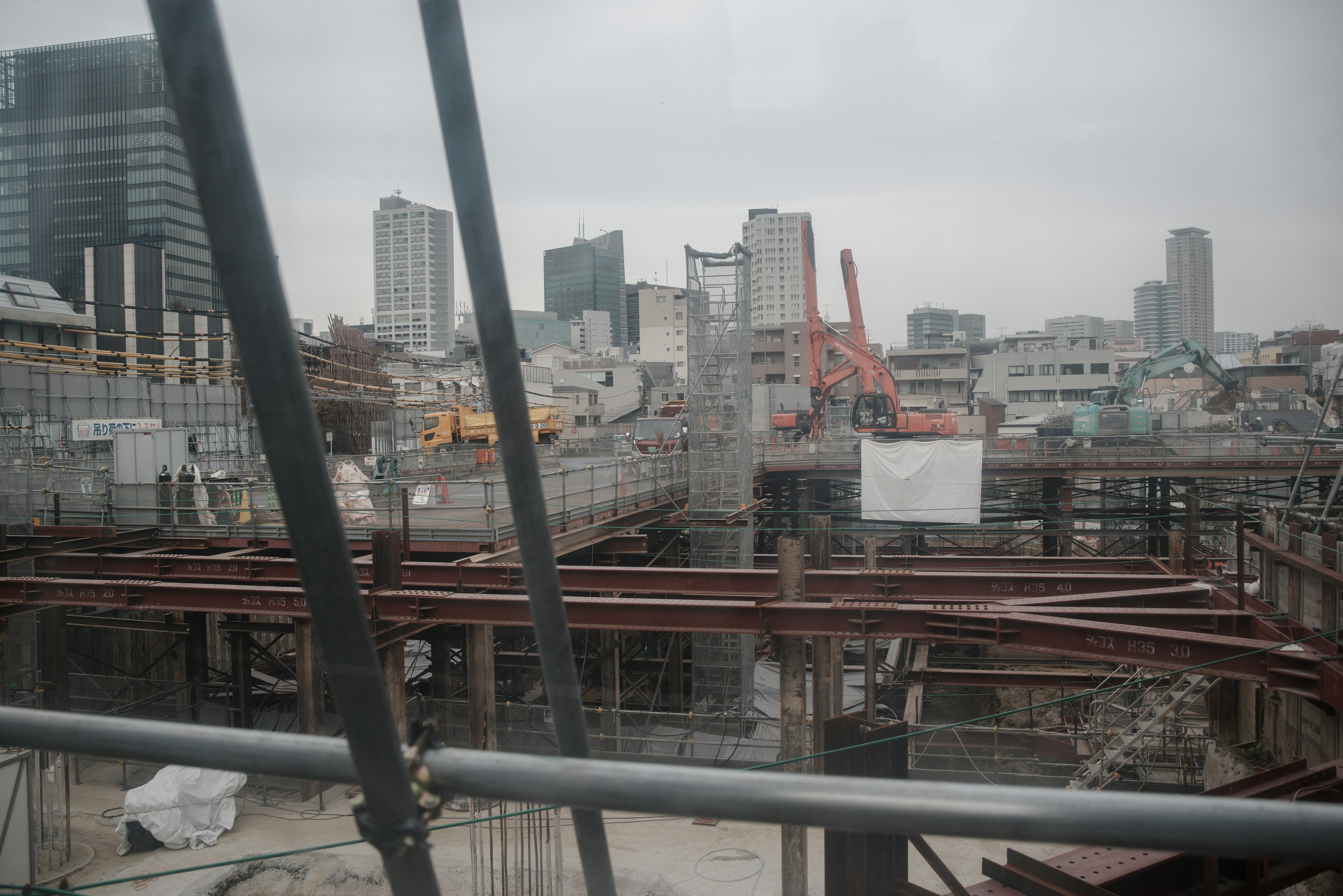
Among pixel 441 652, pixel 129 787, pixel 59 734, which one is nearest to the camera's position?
pixel 59 734

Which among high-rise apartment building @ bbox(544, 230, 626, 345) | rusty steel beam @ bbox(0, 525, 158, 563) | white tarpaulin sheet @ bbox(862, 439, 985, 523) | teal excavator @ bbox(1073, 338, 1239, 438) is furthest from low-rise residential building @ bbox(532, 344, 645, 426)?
teal excavator @ bbox(1073, 338, 1239, 438)

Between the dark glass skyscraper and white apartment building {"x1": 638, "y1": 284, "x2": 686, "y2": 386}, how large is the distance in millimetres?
19932

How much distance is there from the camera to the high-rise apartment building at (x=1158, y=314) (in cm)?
13975

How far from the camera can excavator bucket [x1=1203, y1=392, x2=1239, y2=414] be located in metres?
40.2

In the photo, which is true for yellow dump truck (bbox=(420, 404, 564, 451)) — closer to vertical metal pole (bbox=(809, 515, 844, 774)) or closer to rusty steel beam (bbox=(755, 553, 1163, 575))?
rusty steel beam (bbox=(755, 553, 1163, 575))

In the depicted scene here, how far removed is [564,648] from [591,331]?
20.5 feet

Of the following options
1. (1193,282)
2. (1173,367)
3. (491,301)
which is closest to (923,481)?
(491,301)

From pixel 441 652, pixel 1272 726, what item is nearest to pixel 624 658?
pixel 441 652

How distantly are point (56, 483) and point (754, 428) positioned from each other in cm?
4114

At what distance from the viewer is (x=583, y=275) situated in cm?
393

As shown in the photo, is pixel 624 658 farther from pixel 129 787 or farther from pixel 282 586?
→ pixel 129 787

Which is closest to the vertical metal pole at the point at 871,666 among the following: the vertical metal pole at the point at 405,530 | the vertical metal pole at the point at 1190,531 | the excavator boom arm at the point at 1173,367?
the vertical metal pole at the point at 1190,531

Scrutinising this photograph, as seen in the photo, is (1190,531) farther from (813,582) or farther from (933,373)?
(933,373)

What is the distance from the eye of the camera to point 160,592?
453 inches
